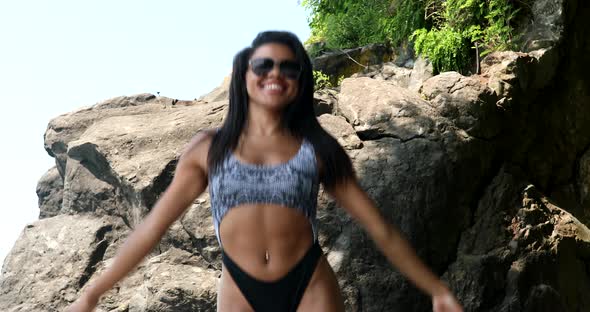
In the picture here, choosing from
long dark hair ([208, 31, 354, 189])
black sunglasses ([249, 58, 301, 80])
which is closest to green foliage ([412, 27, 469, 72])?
long dark hair ([208, 31, 354, 189])

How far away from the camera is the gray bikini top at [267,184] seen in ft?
13.9

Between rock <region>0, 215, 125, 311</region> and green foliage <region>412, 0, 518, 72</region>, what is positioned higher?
green foliage <region>412, 0, 518, 72</region>

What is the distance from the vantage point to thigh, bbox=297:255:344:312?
167 inches

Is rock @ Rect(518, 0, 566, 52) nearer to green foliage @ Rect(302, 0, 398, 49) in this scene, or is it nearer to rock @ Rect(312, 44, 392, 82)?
rock @ Rect(312, 44, 392, 82)

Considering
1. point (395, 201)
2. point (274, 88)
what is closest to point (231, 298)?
point (274, 88)

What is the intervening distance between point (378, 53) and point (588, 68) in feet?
13.7

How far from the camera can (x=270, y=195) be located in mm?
4223

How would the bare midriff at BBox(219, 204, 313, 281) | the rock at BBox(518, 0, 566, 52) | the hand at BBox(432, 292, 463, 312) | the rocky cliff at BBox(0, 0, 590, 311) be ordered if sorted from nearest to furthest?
the bare midriff at BBox(219, 204, 313, 281), the hand at BBox(432, 292, 463, 312), the rocky cliff at BBox(0, 0, 590, 311), the rock at BBox(518, 0, 566, 52)

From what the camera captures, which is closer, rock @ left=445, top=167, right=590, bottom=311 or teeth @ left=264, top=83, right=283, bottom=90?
teeth @ left=264, top=83, right=283, bottom=90

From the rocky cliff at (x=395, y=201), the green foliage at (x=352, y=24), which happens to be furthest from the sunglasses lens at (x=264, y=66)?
the green foliage at (x=352, y=24)

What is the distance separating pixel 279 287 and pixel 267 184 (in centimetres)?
52

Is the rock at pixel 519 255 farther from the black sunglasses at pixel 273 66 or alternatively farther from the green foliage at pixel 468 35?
the black sunglasses at pixel 273 66

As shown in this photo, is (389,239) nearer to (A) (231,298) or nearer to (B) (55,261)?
(A) (231,298)

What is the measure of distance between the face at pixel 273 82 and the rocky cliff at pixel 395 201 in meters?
3.37
